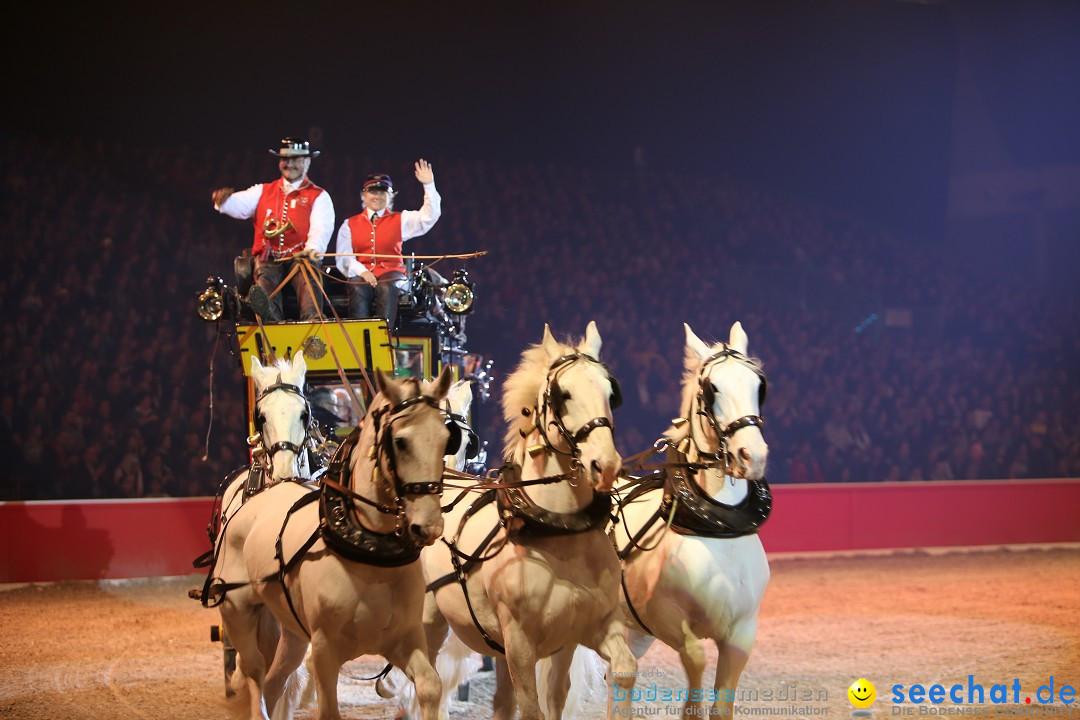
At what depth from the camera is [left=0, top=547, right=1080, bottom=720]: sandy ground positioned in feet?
19.0

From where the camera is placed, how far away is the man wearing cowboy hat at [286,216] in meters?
6.78

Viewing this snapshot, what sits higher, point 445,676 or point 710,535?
point 710,535

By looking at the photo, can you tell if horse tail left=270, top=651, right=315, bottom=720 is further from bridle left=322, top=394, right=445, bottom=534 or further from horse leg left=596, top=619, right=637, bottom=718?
horse leg left=596, top=619, right=637, bottom=718

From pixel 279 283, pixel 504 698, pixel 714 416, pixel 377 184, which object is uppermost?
pixel 377 184

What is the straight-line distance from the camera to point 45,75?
12.8m

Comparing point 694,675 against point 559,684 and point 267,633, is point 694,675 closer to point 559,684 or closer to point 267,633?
point 559,684

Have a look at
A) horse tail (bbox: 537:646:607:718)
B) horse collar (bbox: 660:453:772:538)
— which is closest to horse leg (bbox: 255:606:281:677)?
horse tail (bbox: 537:646:607:718)

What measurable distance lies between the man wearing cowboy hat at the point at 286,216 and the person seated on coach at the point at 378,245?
28 cm

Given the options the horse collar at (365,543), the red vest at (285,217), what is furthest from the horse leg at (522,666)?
the red vest at (285,217)

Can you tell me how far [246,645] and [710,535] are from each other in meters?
2.24

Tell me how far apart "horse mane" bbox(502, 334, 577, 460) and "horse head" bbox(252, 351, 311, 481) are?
157 cm

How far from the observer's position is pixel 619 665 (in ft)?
12.0

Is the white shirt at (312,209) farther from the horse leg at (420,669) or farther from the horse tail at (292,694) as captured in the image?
the horse leg at (420,669)

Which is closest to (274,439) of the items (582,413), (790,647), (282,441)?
(282,441)
